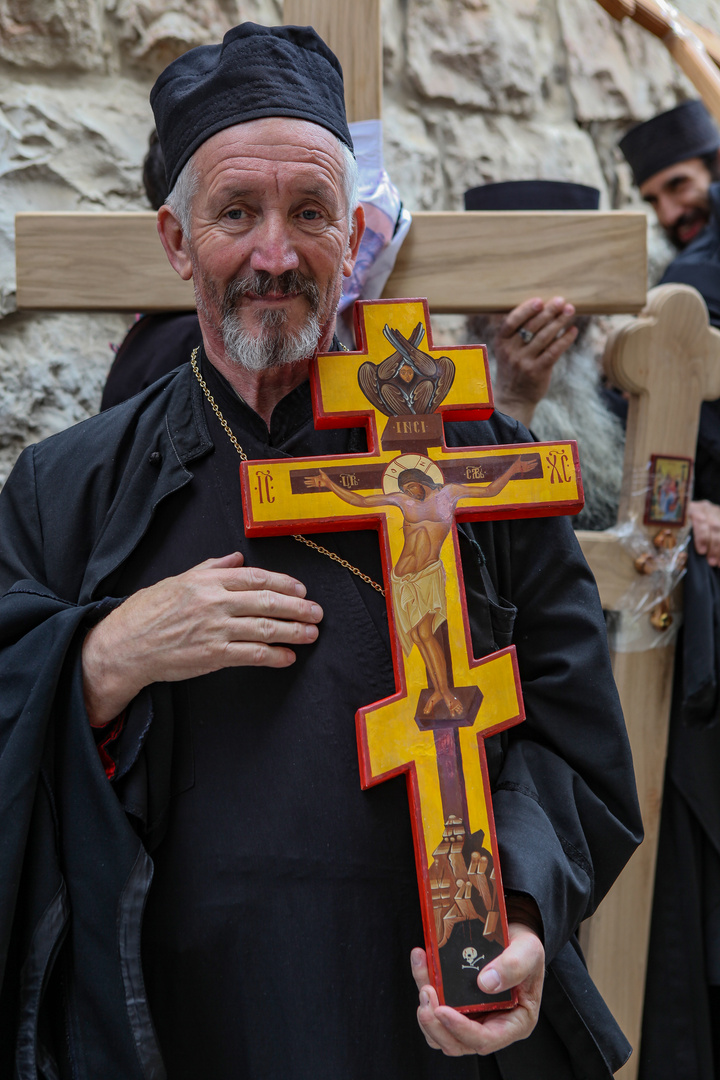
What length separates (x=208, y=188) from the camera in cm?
112

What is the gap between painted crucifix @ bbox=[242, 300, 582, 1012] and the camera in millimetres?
1020

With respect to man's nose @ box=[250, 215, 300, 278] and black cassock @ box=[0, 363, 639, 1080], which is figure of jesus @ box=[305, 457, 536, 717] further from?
man's nose @ box=[250, 215, 300, 278]

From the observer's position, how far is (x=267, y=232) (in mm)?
1095

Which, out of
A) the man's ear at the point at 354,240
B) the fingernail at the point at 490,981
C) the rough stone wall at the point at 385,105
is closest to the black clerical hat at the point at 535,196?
the man's ear at the point at 354,240

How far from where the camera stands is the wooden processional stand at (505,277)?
1.68 meters

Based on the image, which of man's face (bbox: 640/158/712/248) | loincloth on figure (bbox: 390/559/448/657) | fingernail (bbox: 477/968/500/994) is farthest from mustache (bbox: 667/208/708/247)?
fingernail (bbox: 477/968/500/994)

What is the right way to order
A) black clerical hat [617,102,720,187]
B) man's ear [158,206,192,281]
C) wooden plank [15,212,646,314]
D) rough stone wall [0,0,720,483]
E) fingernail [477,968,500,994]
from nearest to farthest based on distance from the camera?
fingernail [477,968,500,994], man's ear [158,206,192,281], wooden plank [15,212,646,314], rough stone wall [0,0,720,483], black clerical hat [617,102,720,187]

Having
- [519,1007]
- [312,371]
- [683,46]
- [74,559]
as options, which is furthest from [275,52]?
[683,46]

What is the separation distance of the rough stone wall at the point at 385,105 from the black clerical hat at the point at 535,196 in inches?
33.6

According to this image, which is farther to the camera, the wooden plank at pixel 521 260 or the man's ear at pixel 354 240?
the wooden plank at pixel 521 260

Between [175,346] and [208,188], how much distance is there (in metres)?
0.63

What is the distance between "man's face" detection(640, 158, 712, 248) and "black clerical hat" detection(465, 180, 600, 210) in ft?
3.51

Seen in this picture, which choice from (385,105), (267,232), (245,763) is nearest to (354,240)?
(267,232)

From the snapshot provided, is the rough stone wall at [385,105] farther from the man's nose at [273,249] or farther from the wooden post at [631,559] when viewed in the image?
the man's nose at [273,249]
